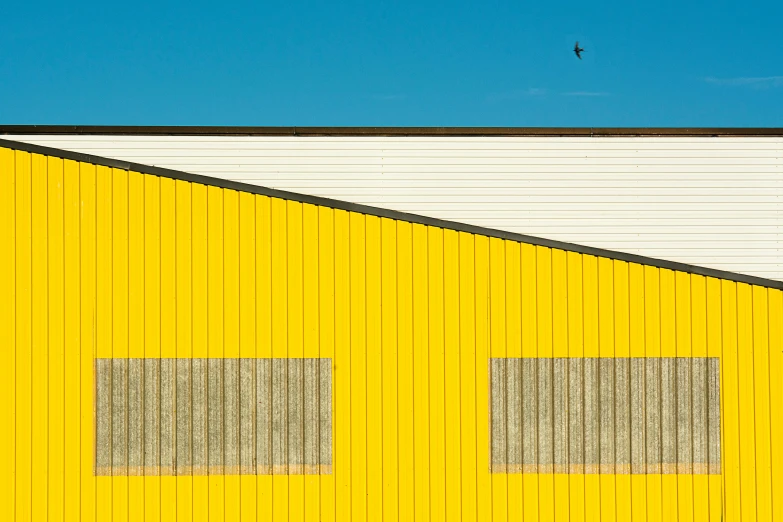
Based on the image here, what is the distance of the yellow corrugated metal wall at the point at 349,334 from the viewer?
9914 millimetres

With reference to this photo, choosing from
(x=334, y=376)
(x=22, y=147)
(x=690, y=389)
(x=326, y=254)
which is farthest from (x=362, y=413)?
(x=22, y=147)

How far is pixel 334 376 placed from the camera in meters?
9.94

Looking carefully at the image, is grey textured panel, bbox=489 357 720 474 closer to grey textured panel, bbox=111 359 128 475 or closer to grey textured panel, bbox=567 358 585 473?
grey textured panel, bbox=567 358 585 473

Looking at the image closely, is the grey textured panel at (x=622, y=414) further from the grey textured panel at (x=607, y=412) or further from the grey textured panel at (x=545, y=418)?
the grey textured panel at (x=545, y=418)

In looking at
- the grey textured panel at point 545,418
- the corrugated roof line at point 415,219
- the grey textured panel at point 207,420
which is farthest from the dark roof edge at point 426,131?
the grey textured panel at point 545,418

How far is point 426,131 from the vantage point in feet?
39.7

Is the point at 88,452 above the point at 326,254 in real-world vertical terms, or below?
below

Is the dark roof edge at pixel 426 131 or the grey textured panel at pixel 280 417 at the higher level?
the dark roof edge at pixel 426 131

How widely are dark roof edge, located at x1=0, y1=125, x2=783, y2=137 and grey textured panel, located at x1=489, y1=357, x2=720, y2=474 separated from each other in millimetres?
4624

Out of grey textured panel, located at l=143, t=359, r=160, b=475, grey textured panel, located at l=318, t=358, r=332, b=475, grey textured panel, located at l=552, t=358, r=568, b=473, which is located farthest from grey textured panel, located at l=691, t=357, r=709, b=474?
grey textured panel, located at l=143, t=359, r=160, b=475

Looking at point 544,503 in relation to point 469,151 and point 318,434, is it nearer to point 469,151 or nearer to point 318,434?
point 318,434

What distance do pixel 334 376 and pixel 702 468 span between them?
6.10 meters

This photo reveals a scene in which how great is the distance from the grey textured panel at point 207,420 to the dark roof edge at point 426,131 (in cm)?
453

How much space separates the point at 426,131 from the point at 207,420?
660 centimetres
